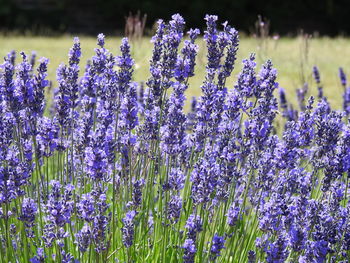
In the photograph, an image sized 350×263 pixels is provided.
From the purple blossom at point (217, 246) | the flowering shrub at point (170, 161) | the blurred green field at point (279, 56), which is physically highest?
the flowering shrub at point (170, 161)

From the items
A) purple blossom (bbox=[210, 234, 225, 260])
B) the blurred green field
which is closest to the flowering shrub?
purple blossom (bbox=[210, 234, 225, 260])

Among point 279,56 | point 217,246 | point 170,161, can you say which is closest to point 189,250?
point 217,246

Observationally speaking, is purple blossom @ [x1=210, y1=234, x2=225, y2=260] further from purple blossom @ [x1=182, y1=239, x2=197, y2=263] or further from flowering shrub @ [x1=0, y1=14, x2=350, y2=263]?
purple blossom @ [x1=182, y1=239, x2=197, y2=263]

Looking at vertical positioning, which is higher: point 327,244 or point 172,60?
point 172,60

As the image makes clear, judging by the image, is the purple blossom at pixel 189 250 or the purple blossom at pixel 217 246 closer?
the purple blossom at pixel 189 250

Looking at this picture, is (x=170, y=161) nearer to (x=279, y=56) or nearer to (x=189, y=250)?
(x=189, y=250)

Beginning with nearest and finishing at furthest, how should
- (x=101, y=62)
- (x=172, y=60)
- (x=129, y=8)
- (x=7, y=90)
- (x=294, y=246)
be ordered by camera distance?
(x=294, y=246)
(x=7, y=90)
(x=172, y=60)
(x=101, y=62)
(x=129, y=8)

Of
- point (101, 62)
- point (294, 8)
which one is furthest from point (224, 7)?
point (101, 62)

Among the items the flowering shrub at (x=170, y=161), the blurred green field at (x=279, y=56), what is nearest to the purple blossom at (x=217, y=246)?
the flowering shrub at (x=170, y=161)

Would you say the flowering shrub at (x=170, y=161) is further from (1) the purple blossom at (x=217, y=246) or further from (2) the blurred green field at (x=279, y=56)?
(2) the blurred green field at (x=279, y=56)

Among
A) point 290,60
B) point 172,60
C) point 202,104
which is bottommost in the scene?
point 290,60

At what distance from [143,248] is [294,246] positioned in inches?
32.3

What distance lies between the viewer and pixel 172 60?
9.34 ft

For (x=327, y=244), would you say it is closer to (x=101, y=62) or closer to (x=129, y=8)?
(x=101, y=62)
